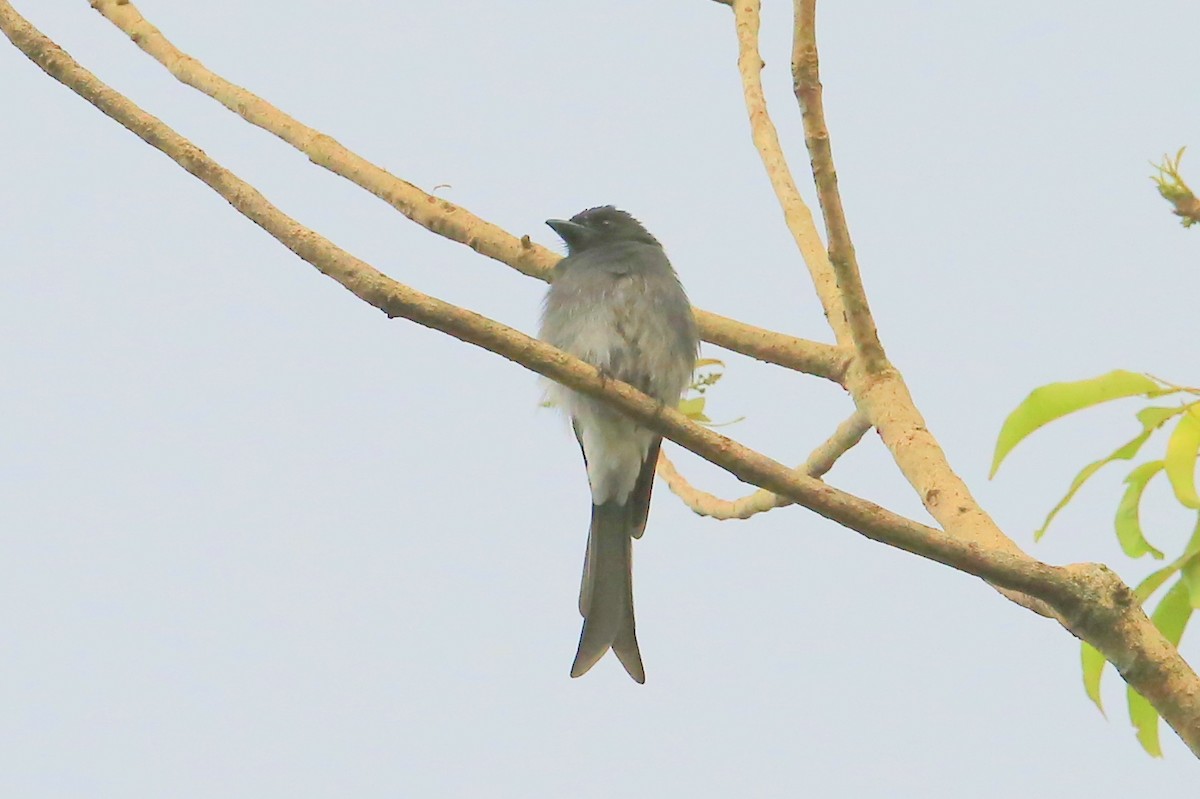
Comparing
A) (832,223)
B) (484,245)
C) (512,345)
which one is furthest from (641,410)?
(484,245)

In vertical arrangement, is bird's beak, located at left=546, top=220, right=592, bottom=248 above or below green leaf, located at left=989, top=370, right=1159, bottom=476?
above

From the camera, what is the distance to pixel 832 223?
7.86 ft

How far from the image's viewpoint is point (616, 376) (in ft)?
12.7

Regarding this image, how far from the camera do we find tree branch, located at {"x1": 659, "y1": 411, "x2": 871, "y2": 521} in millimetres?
3350

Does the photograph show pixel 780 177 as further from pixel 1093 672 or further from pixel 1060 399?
pixel 1093 672

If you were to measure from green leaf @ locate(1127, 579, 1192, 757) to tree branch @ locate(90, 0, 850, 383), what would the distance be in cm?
127

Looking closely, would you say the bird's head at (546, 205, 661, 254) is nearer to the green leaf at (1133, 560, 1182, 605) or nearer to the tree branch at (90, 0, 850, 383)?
the tree branch at (90, 0, 850, 383)

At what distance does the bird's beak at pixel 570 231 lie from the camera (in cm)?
442

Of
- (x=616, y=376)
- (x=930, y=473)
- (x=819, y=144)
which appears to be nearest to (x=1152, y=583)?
(x=930, y=473)

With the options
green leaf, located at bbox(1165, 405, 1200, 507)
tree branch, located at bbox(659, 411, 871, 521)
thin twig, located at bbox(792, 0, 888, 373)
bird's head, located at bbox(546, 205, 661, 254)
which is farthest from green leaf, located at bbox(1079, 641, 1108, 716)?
bird's head, located at bbox(546, 205, 661, 254)

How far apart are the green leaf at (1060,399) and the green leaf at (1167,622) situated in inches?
14.4

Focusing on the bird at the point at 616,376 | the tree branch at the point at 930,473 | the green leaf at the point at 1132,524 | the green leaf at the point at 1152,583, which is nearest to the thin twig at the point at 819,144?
the tree branch at the point at 930,473

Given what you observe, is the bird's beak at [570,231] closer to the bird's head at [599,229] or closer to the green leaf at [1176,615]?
the bird's head at [599,229]

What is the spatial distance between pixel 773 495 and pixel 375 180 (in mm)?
1325
